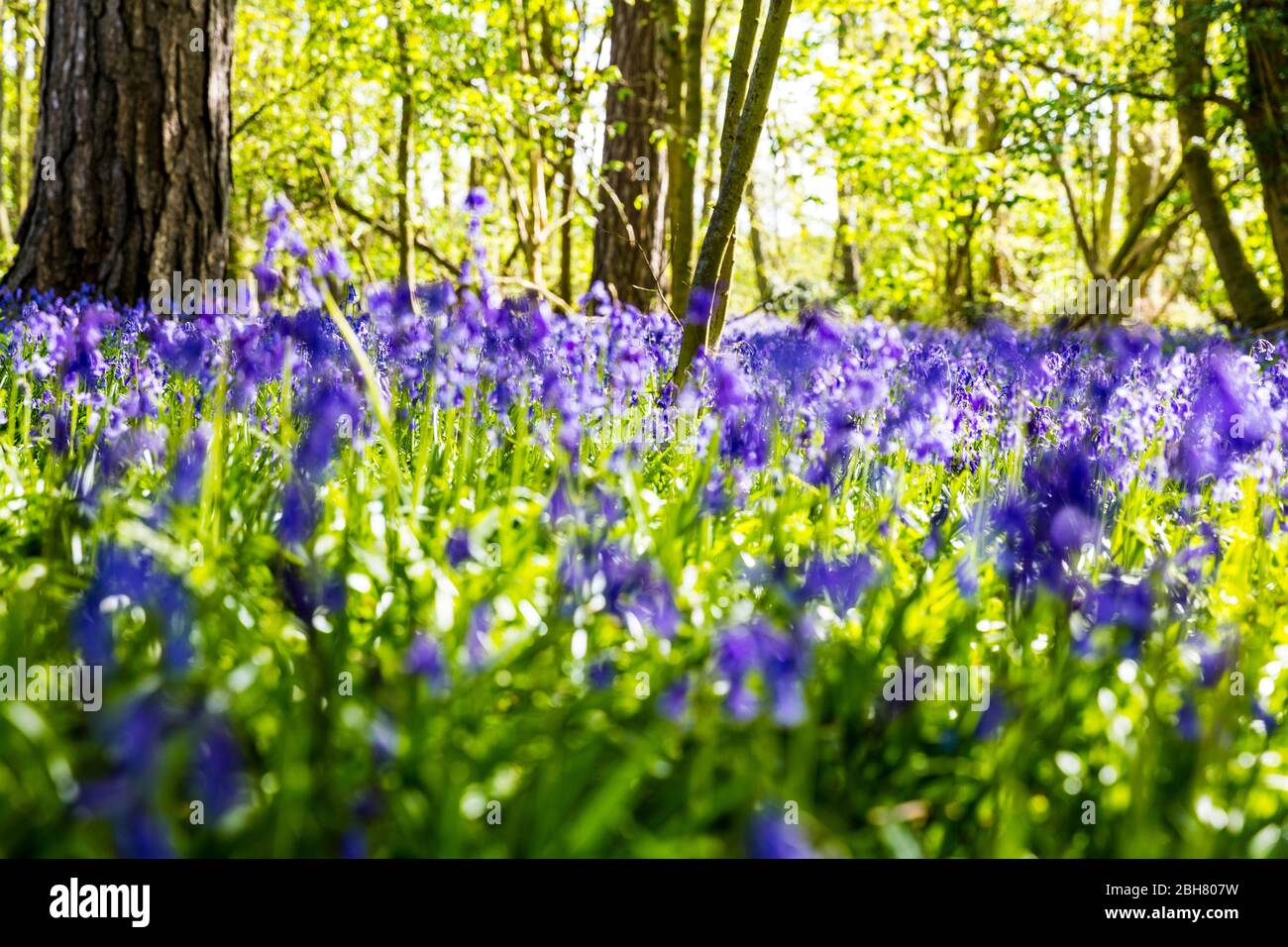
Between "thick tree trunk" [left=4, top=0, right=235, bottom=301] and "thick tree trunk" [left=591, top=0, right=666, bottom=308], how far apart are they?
3.84 m

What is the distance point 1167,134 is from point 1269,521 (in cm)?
2056

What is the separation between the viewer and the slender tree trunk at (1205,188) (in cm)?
1223

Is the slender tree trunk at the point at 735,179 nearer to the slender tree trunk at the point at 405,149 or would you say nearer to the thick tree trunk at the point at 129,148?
the thick tree trunk at the point at 129,148

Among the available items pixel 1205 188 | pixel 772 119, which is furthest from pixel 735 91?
pixel 772 119

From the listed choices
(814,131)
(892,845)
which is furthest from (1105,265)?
(892,845)

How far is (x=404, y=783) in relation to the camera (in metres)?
1.67

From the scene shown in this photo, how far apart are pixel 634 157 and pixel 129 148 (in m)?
5.01

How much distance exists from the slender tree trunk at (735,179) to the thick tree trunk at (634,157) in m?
4.95

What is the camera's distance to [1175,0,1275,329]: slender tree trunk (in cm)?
1223

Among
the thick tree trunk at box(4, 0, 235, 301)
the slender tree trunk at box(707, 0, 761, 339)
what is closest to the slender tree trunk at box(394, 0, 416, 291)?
the thick tree trunk at box(4, 0, 235, 301)

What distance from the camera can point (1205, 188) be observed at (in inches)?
Result: 500

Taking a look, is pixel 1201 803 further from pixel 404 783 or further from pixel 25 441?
pixel 25 441

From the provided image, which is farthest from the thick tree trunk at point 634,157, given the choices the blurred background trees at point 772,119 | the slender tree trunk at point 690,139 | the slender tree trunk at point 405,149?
the slender tree trunk at point 405,149

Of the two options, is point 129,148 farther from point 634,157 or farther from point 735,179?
point 634,157
